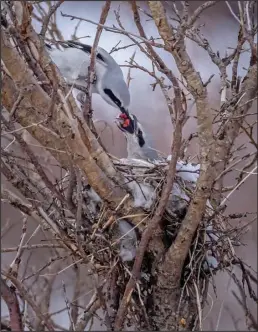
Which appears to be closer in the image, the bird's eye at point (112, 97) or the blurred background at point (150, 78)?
the bird's eye at point (112, 97)

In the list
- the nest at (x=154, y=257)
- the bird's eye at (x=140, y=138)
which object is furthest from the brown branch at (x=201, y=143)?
the bird's eye at (x=140, y=138)

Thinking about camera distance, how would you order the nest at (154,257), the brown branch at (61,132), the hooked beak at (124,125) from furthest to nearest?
1. the hooked beak at (124,125)
2. the nest at (154,257)
3. the brown branch at (61,132)

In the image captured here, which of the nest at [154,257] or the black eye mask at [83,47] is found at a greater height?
the black eye mask at [83,47]

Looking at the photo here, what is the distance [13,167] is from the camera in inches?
38.4

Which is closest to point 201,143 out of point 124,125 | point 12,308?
point 124,125

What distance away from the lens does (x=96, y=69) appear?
41.1 inches

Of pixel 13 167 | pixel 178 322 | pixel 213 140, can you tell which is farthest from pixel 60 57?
Answer: pixel 178 322

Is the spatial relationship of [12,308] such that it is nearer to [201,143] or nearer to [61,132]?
[61,132]

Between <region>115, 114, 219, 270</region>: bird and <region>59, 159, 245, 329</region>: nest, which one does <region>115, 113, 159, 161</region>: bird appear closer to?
<region>115, 114, 219, 270</region>: bird

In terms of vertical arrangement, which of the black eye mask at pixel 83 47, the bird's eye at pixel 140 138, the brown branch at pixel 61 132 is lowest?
the brown branch at pixel 61 132

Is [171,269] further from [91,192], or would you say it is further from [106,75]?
[106,75]

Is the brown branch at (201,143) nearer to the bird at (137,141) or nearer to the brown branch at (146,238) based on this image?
the brown branch at (146,238)

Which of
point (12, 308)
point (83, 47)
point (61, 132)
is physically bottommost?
point (12, 308)

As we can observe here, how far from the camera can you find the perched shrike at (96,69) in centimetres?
104
